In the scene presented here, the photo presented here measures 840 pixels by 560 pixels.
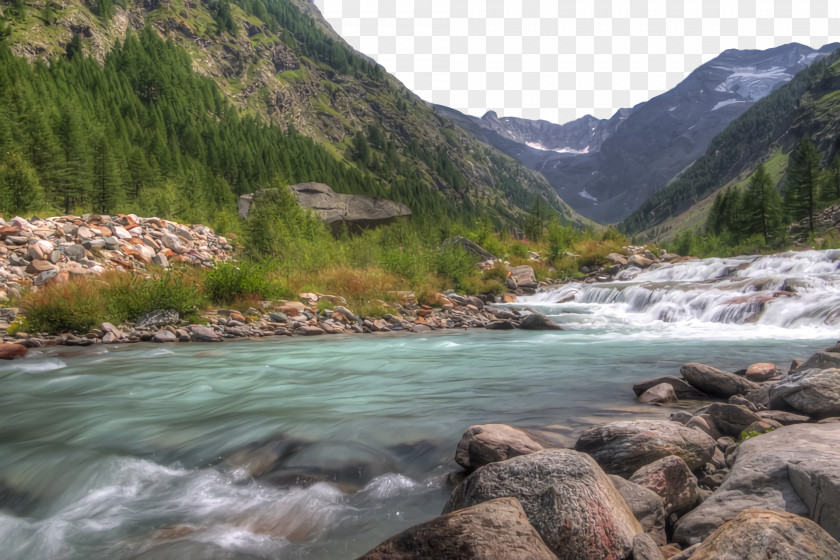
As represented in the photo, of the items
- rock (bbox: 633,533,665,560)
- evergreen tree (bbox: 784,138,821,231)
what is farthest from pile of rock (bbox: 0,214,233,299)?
evergreen tree (bbox: 784,138,821,231)

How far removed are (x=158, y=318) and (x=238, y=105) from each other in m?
103

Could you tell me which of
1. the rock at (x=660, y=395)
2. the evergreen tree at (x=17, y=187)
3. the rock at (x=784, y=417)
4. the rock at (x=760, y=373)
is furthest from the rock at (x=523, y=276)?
the evergreen tree at (x=17, y=187)

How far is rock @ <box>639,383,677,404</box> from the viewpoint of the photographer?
21.6ft

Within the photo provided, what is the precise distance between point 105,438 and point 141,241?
14961mm

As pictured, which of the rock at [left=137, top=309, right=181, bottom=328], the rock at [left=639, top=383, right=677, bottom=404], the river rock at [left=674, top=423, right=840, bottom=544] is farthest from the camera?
the rock at [left=137, top=309, right=181, bottom=328]

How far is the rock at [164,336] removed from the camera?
12336 millimetres

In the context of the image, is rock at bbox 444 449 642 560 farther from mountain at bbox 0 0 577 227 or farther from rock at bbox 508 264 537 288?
mountain at bbox 0 0 577 227

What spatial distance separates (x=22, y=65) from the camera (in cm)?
5653

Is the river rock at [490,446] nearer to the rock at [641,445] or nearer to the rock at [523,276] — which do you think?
the rock at [641,445]

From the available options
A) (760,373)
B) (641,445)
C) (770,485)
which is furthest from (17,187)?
(770,485)

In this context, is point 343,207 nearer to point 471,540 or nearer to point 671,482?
point 671,482

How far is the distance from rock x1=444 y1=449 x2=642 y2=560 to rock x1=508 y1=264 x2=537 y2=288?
23.4 meters

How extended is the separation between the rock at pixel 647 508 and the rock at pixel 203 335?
1153 centimetres

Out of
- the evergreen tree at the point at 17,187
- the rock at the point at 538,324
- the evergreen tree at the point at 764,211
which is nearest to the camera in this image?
the rock at the point at 538,324
